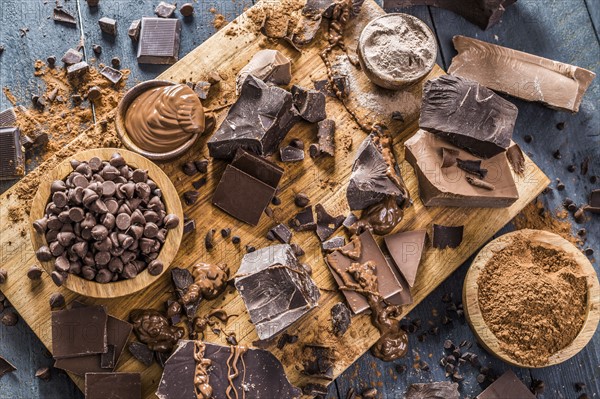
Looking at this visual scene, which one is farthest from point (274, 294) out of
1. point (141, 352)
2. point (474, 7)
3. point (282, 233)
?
point (474, 7)

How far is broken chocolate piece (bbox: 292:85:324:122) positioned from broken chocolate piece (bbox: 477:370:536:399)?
2.31 metres

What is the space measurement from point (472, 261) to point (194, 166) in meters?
2.15

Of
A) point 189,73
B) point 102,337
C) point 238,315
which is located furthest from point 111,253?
point 189,73

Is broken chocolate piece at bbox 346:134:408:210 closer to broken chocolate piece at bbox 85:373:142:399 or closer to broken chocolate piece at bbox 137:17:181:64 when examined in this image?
broken chocolate piece at bbox 137:17:181:64

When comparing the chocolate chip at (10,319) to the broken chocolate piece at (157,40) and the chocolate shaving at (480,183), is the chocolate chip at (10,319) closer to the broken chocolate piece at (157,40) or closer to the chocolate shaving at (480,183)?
the broken chocolate piece at (157,40)

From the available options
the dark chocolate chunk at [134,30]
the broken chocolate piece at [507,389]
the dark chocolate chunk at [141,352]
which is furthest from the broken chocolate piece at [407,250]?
the dark chocolate chunk at [134,30]

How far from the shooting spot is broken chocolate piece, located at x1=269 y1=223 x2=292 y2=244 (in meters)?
4.84

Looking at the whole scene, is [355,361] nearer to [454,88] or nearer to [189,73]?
[454,88]

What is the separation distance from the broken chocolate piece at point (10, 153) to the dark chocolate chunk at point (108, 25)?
100cm

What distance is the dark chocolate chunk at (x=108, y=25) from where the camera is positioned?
204 inches

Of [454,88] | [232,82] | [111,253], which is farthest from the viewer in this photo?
[232,82]

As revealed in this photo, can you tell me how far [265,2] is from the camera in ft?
16.8

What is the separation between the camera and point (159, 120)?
465cm

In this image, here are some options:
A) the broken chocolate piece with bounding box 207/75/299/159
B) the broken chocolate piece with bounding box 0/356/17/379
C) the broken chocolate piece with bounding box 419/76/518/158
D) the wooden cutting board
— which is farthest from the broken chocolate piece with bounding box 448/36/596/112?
the broken chocolate piece with bounding box 0/356/17/379
